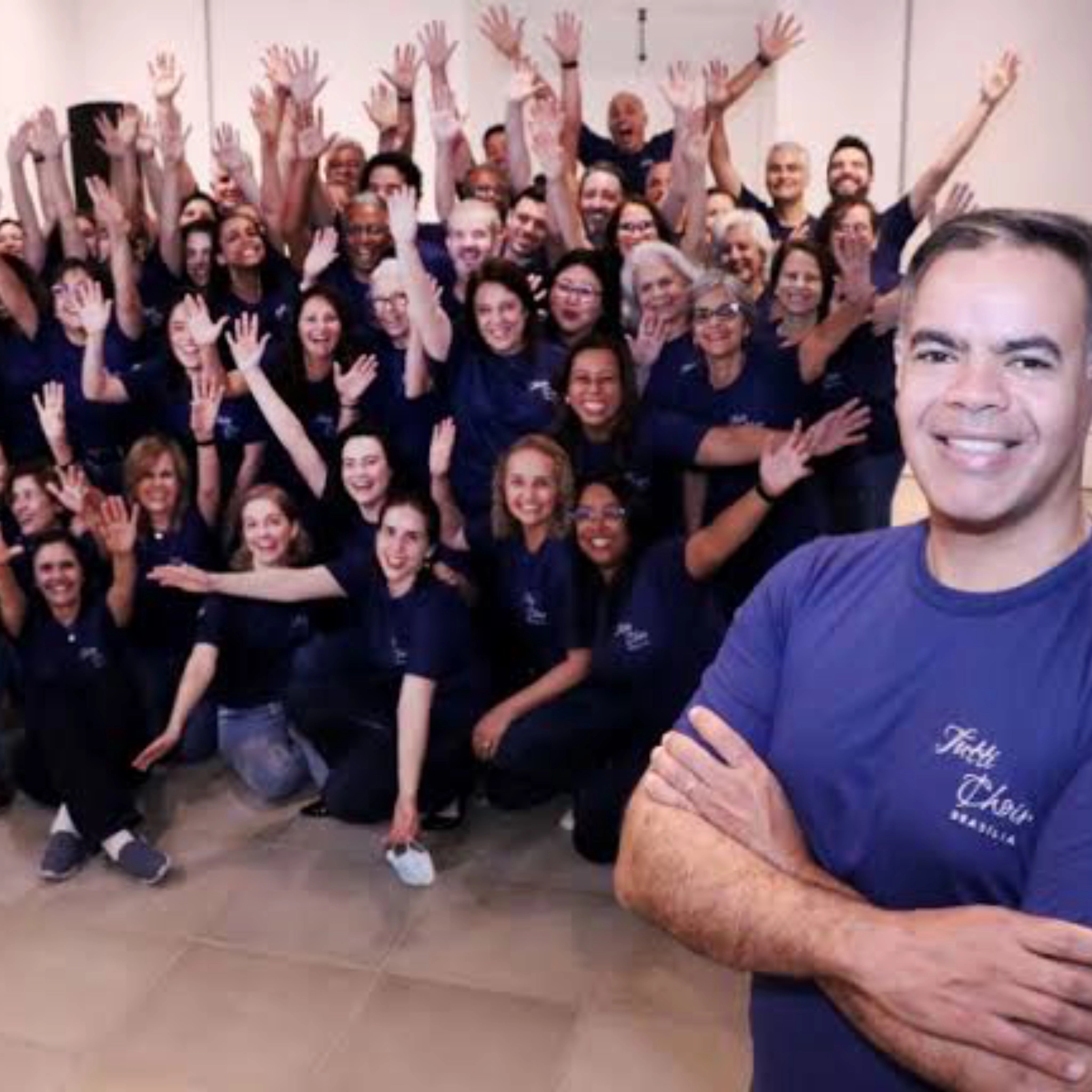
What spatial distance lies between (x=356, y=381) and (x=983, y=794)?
303cm

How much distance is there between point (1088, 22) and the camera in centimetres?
596

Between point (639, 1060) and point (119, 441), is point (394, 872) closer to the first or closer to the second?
point (639, 1060)

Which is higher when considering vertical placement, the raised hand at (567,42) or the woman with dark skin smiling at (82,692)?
the raised hand at (567,42)

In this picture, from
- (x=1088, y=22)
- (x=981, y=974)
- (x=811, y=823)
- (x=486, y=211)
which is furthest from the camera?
(x=1088, y=22)

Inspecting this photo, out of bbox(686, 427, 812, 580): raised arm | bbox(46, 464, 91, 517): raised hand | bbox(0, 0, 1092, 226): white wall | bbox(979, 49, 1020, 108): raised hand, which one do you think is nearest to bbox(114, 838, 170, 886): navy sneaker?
bbox(46, 464, 91, 517): raised hand

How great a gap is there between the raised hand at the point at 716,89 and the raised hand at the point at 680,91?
1.28 ft

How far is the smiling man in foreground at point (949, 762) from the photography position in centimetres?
96

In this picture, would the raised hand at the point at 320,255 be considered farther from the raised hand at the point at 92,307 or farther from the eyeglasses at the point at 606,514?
the eyeglasses at the point at 606,514

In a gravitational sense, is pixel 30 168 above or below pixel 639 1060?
above

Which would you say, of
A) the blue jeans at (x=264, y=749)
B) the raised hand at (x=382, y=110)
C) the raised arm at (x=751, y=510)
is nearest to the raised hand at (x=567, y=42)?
the raised hand at (x=382, y=110)

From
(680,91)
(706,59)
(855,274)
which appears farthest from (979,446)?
(706,59)

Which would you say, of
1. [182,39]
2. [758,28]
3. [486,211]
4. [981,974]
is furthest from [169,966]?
[182,39]

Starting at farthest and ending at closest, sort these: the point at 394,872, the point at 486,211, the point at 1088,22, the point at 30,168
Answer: the point at 30,168 < the point at 1088,22 < the point at 486,211 < the point at 394,872

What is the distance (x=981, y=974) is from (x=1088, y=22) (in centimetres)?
616
